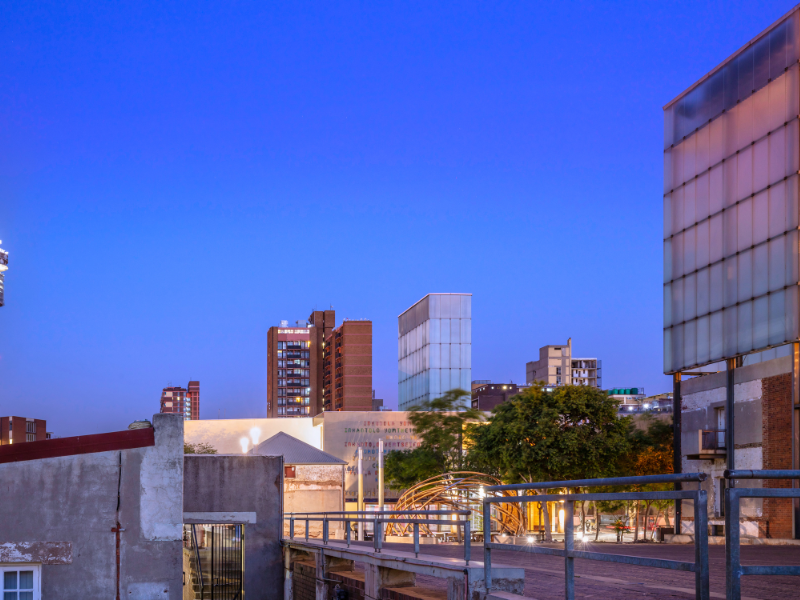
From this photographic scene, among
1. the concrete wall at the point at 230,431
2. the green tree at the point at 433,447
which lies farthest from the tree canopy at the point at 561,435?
the concrete wall at the point at 230,431

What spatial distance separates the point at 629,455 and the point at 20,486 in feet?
106

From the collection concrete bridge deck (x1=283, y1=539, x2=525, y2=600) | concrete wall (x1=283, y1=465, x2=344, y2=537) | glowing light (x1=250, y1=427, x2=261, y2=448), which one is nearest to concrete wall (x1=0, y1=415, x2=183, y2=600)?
concrete bridge deck (x1=283, y1=539, x2=525, y2=600)

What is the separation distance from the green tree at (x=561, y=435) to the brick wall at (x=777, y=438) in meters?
7.38

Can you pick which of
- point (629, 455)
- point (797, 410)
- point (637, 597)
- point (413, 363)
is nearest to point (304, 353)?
point (413, 363)

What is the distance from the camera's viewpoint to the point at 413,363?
78.4 m

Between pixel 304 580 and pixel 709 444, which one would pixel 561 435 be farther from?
pixel 304 580

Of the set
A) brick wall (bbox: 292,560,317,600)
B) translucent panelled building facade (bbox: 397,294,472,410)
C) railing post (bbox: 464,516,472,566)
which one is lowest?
brick wall (bbox: 292,560,317,600)

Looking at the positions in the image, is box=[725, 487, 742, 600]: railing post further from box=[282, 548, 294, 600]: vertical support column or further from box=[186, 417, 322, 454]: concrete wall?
box=[186, 417, 322, 454]: concrete wall

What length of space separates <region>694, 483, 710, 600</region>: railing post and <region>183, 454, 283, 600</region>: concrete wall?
2024 cm

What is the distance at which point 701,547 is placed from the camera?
4.40 m

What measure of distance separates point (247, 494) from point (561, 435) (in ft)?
52.3

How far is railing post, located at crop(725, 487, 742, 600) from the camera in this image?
13.9ft

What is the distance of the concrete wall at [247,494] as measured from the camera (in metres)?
23.4

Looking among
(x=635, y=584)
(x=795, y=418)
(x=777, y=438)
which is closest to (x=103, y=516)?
(x=635, y=584)
